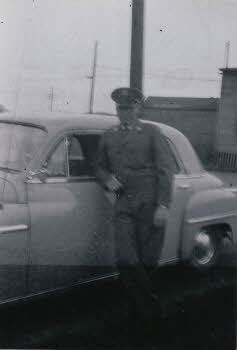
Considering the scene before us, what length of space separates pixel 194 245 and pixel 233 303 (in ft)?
2.20

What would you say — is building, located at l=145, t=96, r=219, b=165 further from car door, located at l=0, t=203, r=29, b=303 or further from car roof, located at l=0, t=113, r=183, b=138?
car door, located at l=0, t=203, r=29, b=303

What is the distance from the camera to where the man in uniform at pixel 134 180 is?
149 inches

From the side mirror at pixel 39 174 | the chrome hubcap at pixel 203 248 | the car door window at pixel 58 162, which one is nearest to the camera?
the side mirror at pixel 39 174

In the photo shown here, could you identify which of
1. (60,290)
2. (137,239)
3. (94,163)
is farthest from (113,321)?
(94,163)

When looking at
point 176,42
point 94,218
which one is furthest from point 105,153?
point 176,42

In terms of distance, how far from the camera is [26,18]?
12.3 ft

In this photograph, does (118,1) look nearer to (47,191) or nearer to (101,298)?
(47,191)

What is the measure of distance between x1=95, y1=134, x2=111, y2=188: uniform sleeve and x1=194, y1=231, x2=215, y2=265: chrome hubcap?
4.61 ft

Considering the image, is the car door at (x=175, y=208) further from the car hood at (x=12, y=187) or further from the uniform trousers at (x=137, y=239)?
the car hood at (x=12, y=187)

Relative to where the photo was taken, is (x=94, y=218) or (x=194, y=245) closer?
(x=94, y=218)

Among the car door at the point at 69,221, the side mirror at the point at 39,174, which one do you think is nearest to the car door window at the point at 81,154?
the car door at the point at 69,221

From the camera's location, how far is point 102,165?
152 inches

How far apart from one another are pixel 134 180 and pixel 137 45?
125cm

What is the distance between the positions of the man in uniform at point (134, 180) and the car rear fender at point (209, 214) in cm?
69
